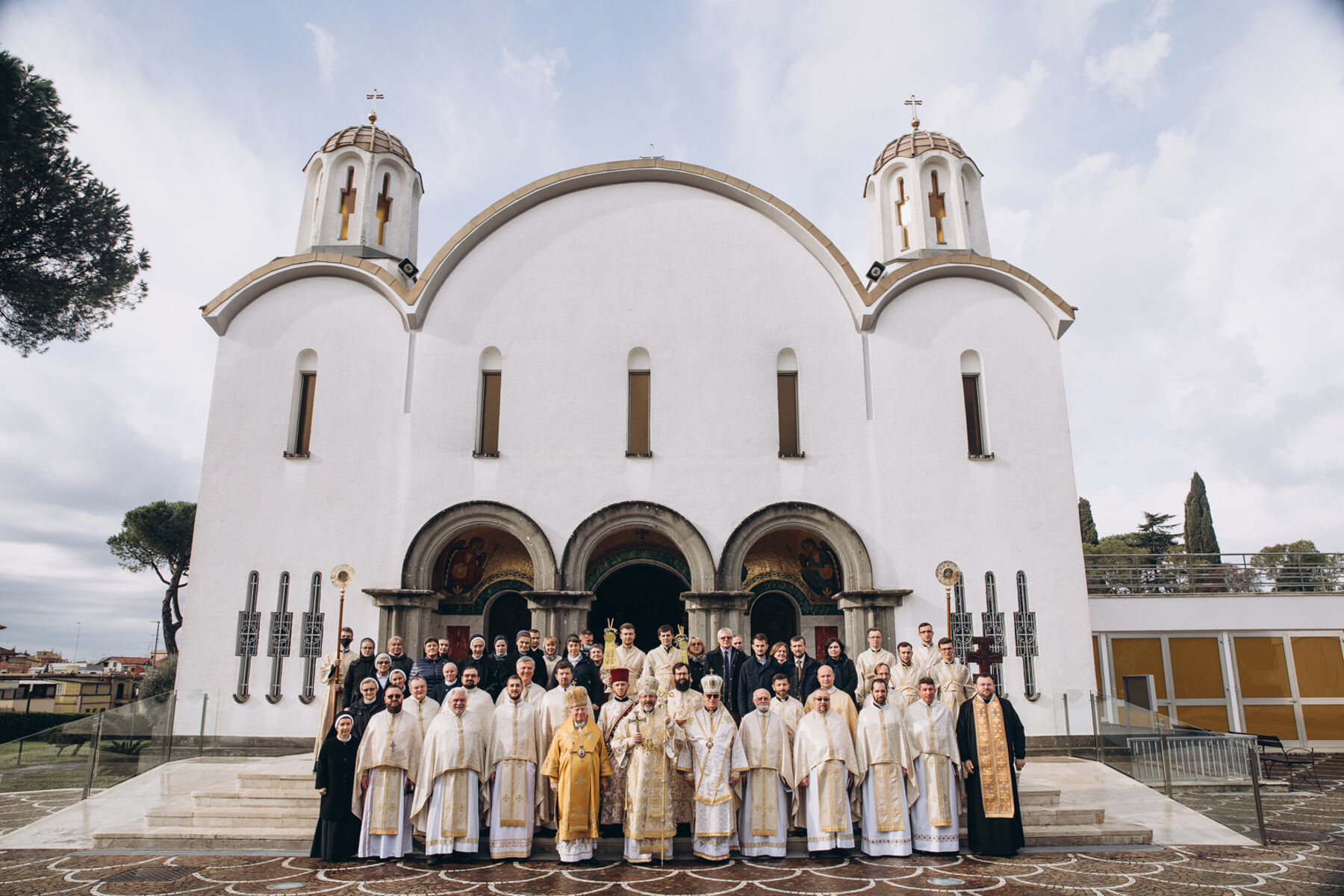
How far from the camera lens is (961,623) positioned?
12078 millimetres

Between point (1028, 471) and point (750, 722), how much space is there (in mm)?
7016

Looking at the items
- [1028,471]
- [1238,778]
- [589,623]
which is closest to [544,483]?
[589,623]

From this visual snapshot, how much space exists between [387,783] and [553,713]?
4.98 feet

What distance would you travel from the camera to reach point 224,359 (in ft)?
43.5

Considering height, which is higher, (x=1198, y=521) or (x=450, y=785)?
(x=1198, y=521)

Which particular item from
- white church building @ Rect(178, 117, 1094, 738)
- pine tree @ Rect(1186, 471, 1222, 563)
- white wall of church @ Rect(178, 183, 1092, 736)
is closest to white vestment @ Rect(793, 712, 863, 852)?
white church building @ Rect(178, 117, 1094, 738)

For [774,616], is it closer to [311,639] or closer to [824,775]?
[824,775]

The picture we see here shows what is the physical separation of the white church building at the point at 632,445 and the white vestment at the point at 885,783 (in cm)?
422

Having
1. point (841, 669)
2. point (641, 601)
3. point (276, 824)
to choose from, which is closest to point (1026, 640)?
point (841, 669)

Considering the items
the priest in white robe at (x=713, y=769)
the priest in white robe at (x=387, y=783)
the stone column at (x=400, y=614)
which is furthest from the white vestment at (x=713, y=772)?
the stone column at (x=400, y=614)

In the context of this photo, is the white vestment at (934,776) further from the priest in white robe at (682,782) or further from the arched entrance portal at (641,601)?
the arched entrance portal at (641,601)

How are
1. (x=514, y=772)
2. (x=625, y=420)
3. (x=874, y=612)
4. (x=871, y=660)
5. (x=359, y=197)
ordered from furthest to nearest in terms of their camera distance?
(x=359, y=197), (x=625, y=420), (x=874, y=612), (x=871, y=660), (x=514, y=772)

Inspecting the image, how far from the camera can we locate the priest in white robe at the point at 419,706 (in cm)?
764

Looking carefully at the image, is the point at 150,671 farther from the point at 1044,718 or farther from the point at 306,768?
the point at 1044,718
